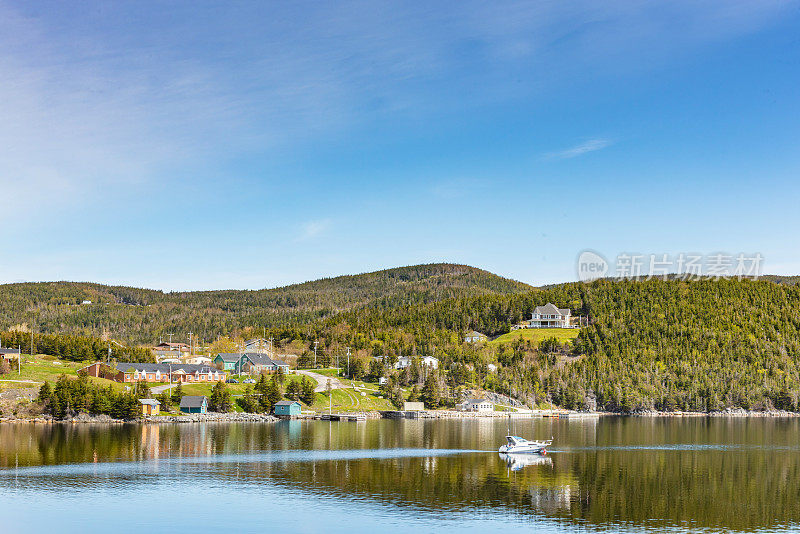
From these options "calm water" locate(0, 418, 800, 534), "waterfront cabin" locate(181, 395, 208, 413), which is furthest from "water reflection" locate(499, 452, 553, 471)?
"waterfront cabin" locate(181, 395, 208, 413)

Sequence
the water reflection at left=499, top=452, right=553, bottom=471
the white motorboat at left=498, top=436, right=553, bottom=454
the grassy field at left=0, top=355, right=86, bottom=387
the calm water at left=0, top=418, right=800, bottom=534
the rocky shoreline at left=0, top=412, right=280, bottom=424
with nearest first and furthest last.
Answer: the calm water at left=0, top=418, right=800, bottom=534 → the water reflection at left=499, top=452, right=553, bottom=471 → the white motorboat at left=498, top=436, right=553, bottom=454 → the rocky shoreline at left=0, top=412, right=280, bottom=424 → the grassy field at left=0, top=355, right=86, bottom=387

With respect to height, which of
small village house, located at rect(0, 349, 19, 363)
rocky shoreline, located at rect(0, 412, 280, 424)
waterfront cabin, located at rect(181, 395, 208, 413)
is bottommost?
rocky shoreline, located at rect(0, 412, 280, 424)

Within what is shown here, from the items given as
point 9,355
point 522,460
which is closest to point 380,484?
point 522,460

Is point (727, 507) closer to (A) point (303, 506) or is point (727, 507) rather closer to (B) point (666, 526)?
(B) point (666, 526)

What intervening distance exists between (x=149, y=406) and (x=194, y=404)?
10346 mm

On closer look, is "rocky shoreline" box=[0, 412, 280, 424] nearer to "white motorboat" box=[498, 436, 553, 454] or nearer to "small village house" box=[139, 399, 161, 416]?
"small village house" box=[139, 399, 161, 416]

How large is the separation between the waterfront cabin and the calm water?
38.4 metres

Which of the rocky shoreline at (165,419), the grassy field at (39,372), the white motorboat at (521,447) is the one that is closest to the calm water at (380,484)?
the white motorboat at (521,447)

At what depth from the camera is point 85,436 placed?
122 meters

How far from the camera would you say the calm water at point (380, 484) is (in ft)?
197

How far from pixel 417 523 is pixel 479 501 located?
10429mm

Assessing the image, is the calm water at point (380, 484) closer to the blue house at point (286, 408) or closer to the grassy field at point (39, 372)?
the grassy field at point (39, 372)

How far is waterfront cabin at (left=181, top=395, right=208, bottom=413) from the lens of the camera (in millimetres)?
169750

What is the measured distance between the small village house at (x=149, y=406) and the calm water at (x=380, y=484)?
3118 centimetres
